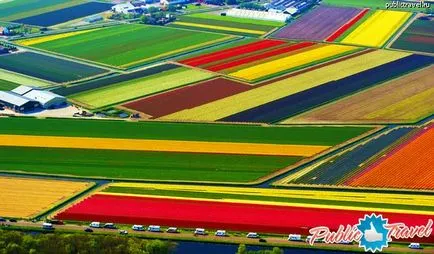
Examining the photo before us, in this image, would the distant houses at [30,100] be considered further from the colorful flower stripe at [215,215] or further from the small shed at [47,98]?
the colorful flower stripe at [215,215]

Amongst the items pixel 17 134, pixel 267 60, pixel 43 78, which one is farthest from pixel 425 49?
pixel 17 134

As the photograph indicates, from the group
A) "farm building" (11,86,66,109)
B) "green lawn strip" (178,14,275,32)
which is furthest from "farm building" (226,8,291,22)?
"farm building" (11,86,66,109)

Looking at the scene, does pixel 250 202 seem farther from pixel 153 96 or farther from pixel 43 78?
pixel 43 78

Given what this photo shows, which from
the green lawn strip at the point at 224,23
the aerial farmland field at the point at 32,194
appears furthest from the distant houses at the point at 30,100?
the green lawn strip at the point at 224,23

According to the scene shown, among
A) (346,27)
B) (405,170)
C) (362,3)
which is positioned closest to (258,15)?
(346,27)

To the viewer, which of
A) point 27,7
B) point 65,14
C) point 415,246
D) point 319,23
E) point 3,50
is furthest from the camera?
point 27,7

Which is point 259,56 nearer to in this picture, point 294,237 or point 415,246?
point 294,237
